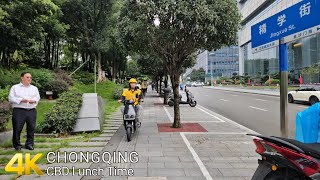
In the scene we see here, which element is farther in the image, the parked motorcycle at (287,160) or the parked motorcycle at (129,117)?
the parked motorcycle at (129,117)

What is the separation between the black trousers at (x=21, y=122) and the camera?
21.1 feet

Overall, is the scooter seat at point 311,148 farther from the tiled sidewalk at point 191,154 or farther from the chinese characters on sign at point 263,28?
the chinese characters on sign at point 263,28

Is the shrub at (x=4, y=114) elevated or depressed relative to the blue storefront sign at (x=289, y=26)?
depressed

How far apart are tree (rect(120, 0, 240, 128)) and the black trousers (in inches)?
158

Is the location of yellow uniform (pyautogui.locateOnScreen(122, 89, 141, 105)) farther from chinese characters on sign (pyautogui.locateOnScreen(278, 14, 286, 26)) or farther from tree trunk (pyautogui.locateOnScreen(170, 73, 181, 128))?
chinese characters on sign (pyautogui.locateOnScreen(278, 14, 286, 26))

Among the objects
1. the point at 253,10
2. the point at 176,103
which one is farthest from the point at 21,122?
the point at 253,10

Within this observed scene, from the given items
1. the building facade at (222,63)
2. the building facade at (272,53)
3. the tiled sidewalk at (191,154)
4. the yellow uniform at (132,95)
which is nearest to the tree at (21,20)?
the yellow uniform at (132,95)

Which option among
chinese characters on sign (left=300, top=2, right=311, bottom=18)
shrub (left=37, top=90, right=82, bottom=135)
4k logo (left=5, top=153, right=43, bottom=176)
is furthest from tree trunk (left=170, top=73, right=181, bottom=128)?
chinese characters on sign (left=300, top=2, right=311, bottom=18)

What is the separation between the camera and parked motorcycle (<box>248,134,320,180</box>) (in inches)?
105

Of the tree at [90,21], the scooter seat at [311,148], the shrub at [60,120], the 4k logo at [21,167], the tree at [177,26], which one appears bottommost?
the 4k logo at [21,167]

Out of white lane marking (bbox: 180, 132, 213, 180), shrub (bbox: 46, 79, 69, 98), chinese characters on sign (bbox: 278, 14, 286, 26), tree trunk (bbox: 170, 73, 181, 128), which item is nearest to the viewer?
chinese characters on sign (bbox: 278, 14, 286, 26)

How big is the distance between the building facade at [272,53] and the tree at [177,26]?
19.2 meters

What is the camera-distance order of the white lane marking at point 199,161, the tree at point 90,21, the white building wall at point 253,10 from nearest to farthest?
1. the white lane marking at point 199,161
2. the tree at point 90,21
3. the white building wall at point 253,10

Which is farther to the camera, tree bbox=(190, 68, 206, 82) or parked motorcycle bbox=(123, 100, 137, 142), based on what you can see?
tree bbox=(190, 68, 206, 82)
